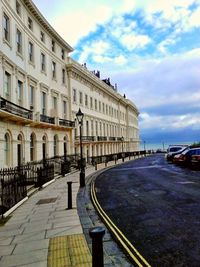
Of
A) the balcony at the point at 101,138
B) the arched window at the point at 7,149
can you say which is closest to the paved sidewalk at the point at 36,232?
the arched window at the point at 7,149

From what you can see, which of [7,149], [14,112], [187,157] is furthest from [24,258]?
[187,157]

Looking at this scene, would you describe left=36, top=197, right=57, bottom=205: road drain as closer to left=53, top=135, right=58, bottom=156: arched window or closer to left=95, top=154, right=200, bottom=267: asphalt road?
left=95, top=154, right=200, bottom=267: asphalt road

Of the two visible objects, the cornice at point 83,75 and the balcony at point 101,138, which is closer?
the cornice at point 83,75

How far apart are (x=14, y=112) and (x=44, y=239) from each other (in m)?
17.9

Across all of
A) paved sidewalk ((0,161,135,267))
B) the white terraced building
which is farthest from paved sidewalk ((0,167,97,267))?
the white terraced building

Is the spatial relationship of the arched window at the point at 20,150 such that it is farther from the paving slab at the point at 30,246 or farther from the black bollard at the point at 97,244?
the black bollard at the point at 97,244

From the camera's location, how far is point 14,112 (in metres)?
23.7

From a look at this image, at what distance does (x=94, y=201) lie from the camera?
1238 cm

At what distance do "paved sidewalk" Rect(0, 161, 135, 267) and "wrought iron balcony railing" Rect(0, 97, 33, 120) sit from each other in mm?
10857

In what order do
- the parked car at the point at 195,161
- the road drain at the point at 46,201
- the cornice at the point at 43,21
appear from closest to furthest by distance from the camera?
1. the road drain at the point at 46,201
2. the parked car at the point at 195,161
3. the cornice at the point at 43,21

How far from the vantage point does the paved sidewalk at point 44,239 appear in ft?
18.5

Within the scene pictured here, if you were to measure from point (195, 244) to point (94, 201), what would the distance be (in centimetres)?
651

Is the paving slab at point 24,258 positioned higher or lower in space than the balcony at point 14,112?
lower

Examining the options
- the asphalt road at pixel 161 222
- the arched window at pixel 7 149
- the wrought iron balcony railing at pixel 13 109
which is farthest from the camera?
the arched window at pixel 7 149
